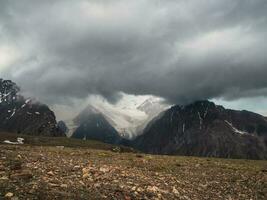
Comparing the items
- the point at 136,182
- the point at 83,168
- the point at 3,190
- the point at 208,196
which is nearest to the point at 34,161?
the point at 83,168

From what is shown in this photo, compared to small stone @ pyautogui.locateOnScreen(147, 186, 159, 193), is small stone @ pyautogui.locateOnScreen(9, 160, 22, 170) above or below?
above

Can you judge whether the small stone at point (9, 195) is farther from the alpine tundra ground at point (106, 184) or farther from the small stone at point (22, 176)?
the small stone at point (22, 176)

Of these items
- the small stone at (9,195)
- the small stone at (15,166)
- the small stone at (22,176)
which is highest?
the small stone at (15,166)

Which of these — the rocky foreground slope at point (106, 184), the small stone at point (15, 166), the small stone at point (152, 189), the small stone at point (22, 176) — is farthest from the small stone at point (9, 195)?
the small stone at point (152, 189)

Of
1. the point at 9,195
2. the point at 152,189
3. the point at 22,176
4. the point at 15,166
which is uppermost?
A: the point at 15,166

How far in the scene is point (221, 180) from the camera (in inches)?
1171

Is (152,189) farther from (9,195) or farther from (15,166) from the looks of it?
(9,195)

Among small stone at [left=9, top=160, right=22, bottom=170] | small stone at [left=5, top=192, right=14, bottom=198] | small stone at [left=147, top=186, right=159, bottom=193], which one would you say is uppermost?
small stone at [left=9, top=160, right=22, bottom=170]

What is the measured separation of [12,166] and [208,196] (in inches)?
450

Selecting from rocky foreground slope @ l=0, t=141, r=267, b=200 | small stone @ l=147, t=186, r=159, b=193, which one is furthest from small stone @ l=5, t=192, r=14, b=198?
small stone @ l=147, t=186, r=159, b=193

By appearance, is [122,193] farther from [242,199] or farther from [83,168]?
[242,199]

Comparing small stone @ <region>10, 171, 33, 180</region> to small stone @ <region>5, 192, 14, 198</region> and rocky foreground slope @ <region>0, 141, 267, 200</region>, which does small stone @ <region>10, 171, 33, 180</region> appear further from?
small stone @ <region>5, 192, 14, 198</region>

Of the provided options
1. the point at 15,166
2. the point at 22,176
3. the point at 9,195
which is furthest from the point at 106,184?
the point at 9,195

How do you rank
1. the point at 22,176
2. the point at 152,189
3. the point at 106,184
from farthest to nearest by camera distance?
the point at 152,189
the point at 106,184
the point at 22,176
